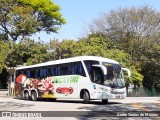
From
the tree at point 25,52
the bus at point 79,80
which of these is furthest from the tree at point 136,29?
the bus at point 79,80

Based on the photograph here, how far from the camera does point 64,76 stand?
1061 inches

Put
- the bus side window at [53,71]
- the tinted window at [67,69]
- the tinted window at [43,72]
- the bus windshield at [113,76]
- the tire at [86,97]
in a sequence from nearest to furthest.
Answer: the bus windshield at [113,76]
the tire at [86,97]
the tinted window at [67,69]
the bus side window at [53,71]
the tinted window at [43,72]

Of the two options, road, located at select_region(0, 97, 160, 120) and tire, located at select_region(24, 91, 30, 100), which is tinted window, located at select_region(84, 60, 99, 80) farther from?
tire, located at select_region(24, 91, 30, 100)

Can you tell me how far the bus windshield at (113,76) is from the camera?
23883 millimetres

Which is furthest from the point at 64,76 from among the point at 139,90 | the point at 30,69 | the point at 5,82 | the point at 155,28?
the point at 5,82

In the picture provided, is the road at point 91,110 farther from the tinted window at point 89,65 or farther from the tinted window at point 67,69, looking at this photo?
the tinted window at point 67,69

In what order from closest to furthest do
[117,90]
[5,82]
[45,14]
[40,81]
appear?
[117,90]
[40,81]
[45,14]
[5,82]

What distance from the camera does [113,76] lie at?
24344 millimetres

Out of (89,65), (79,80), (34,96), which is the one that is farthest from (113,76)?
(34,96)

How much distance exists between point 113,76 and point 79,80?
2.41 m

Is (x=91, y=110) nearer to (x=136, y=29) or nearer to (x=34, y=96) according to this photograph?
(x=34, y=96)

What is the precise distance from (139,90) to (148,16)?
1048 centimetres

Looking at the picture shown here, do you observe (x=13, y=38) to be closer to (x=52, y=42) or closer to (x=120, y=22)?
(x=52, y=42)

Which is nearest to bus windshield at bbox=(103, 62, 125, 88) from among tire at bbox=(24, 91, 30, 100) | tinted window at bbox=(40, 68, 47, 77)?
tinted window at bbox=(40, 68, 47, 77)
